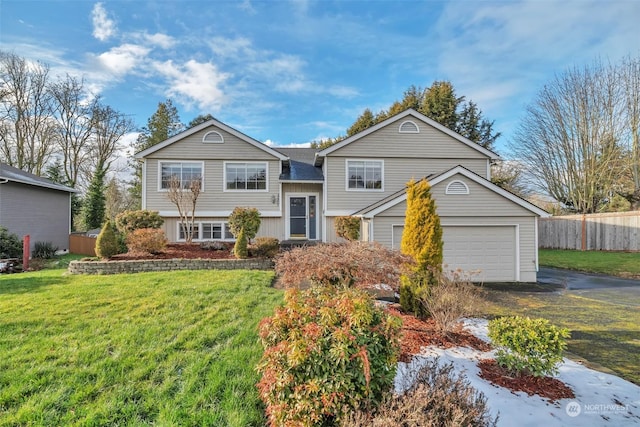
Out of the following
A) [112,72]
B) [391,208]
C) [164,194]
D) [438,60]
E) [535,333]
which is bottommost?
[535,333]

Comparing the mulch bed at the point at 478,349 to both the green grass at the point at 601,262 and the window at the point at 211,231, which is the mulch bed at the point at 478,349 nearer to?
the window at the point at 211,231

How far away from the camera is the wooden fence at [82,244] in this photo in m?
14.9

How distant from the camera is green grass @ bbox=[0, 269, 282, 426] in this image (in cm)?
285

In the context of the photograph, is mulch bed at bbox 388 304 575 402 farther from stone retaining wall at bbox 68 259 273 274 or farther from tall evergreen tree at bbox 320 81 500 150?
tall evergreen tree at bbox 320 81 500 150

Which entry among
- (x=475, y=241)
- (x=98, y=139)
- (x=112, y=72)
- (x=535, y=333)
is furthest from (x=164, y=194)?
(x=98, y=139)

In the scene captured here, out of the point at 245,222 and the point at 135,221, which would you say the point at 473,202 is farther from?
the point at 135,221

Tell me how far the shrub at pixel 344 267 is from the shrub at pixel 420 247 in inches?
24.8

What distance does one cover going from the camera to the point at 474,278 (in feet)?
33.5

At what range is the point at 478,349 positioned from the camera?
450 cm

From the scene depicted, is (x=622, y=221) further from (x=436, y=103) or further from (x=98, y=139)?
(x=98, y=139)

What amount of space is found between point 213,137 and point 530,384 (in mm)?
14160

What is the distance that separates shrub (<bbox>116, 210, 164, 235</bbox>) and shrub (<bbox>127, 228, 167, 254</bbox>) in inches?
32.7

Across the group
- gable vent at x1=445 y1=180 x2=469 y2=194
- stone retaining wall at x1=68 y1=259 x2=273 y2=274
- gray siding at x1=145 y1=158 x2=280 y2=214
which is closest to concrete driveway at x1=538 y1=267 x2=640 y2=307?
gable vent at x1=445 y1=180 x2=469 y2=194

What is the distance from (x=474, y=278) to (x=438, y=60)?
9483 mm
